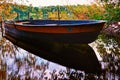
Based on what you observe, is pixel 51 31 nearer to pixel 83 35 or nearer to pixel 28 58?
pixel 83 35

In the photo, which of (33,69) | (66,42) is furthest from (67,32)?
(33,69)

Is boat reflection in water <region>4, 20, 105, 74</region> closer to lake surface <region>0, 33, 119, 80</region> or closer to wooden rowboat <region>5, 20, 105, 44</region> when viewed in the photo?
wooden rowboat <region>5, 20, 105, 44</region>

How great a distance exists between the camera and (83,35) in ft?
47.5

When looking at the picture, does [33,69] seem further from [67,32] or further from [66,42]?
[66,42]

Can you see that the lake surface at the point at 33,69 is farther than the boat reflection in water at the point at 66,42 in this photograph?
No

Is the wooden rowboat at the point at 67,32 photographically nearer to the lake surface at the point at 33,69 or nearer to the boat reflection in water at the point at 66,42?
the boat reflection in water at the point at 66,42

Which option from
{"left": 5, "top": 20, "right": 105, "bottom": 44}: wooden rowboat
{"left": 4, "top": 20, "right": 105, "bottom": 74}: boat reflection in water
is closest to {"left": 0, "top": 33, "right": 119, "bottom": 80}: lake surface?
{"left": 4, "top": 20, "right": 105, "bottom": 74}: boat reflection in water

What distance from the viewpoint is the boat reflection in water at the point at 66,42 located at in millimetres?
11843

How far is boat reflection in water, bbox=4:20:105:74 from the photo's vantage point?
11.8m

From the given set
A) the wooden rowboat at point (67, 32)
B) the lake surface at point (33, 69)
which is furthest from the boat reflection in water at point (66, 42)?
the lake surface at point (33, 69)

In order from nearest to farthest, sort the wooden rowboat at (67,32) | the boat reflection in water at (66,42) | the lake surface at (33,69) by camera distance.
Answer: the lake surface at (33,69) → the boat reflection in water at (66,42) → the wooden rowboat at (67,32)

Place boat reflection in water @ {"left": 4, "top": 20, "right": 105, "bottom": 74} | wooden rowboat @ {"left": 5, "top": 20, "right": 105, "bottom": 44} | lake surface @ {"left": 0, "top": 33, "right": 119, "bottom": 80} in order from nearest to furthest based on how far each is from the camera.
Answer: lake surface @ {"left": 0, "top": 33, "right": 119, "bottom": 80} → boat reflection in water @ {"left": 4, "top": 20, "right": 105, "bottom": 74} → wooden rowboat @ {"left": 5, "top": 20, "right": 105, "bottom": 44}

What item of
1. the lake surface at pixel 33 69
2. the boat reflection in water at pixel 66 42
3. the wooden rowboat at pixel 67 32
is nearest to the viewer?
the lake surface at pixel 33 69

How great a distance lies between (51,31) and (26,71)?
18.4ft
